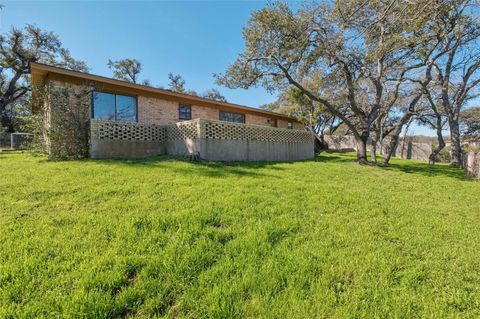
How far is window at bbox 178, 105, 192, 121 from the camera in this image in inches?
490

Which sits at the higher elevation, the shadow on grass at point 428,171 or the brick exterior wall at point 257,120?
the brick exterior wall at point 257,120

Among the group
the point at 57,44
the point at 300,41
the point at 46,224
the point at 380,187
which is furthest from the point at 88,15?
the point at 57,44

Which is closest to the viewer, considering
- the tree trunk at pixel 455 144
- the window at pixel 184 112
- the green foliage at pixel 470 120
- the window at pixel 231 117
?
the window at pixel 184 112

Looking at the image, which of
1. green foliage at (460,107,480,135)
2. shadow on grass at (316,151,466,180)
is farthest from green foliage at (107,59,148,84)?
green foliage at (460,107,480,135)

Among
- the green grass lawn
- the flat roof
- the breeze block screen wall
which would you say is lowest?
the green grass lawn

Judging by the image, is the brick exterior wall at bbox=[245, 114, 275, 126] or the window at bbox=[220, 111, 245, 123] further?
the brick exterior wall at bbox=[245, 114, 275, 126]

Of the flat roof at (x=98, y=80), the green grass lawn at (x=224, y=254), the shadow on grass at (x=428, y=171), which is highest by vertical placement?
the flat roof at (x=98, y=80)

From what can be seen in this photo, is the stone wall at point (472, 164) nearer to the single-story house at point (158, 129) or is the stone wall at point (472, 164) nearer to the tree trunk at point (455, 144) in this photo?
the tree trunk at point (455, 144)

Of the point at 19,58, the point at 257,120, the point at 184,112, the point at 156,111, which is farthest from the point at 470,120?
the point at 19,58

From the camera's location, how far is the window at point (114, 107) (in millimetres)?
9500

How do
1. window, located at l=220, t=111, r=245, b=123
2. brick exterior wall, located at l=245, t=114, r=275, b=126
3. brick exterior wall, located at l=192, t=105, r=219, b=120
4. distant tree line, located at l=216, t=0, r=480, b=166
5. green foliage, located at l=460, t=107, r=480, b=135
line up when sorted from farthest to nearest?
green foliage, located at l=460, t=107, r=480, b=135 → brick exterior wall, located at l=245, t=114, r=275, b=126 → window, located at l=220, t=111, r=245, b=123 → brick exterior wall, located at l=192, t=105, r=219, b=120 → distant tree line, located at l=216, t=0, r=480, b=166

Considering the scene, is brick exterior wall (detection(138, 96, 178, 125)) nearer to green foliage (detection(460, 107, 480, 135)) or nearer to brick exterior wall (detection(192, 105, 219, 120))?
brick exterior wall (detection(192, 105, 219, 120))

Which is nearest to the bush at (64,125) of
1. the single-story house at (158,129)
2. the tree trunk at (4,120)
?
the single-story house at (158,129)

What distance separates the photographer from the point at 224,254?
2.29 meters
